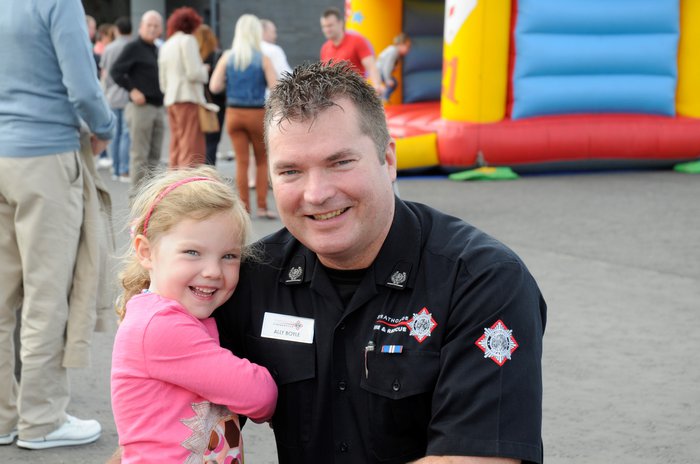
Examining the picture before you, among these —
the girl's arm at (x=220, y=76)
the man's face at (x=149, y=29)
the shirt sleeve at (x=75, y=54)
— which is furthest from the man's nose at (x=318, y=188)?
the man's face at (x=149, y=29)

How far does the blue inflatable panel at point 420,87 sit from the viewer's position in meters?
13.7

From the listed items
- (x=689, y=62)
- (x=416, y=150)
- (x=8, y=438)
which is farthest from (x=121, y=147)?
(x=8, y=438)

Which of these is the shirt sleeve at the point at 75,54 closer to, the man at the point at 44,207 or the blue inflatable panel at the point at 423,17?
the man at the point at 44,207

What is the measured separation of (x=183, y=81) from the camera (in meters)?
9.26

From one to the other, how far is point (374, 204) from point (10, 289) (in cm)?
238

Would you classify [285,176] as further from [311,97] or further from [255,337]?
[255,337]

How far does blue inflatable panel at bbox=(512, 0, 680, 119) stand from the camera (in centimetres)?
1056

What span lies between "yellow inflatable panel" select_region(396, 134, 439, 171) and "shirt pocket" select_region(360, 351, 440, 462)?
871cm

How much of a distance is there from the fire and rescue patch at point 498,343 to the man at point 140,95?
7.71m

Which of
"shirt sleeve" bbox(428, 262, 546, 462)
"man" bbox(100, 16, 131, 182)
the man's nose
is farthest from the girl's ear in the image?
"man" bbox(100, 16, 131, 182)

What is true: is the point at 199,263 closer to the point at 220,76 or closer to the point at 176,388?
the point at 176,388

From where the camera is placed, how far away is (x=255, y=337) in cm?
238

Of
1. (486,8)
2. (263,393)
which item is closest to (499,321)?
(263,393)

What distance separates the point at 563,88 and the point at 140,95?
4504 mm
